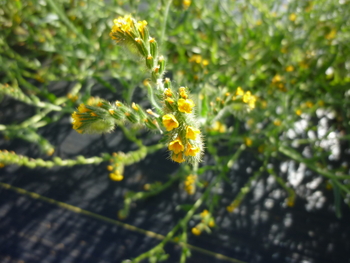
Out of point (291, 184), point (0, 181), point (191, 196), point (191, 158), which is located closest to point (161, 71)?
point (191, 158)

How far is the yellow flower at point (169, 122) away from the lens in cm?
71

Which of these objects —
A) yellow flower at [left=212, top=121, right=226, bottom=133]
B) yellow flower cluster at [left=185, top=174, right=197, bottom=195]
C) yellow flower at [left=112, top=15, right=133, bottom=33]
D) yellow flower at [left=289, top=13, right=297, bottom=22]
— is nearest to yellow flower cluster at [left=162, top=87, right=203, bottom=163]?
yellow flower at [left=112, top=15, right=133, bottom=33]

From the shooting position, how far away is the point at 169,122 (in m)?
0.73

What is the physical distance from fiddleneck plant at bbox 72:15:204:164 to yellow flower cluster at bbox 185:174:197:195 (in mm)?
538

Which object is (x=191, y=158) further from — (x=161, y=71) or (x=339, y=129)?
(x=339, y=129)

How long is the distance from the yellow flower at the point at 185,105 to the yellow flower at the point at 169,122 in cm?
4

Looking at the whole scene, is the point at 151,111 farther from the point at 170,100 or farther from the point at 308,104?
the point at 308,104

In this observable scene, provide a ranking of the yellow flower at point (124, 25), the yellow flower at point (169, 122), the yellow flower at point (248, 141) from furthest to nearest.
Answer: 1. the yellow flower at point (248, 141)
2. the yellow flower at point (124, 25)
3. the yellow flower at point (169, 122)

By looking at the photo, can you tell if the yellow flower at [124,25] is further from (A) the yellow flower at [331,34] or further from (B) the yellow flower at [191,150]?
(A) the yellow flower at [331,34]

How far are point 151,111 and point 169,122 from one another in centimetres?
10

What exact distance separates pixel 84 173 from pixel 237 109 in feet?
3.12

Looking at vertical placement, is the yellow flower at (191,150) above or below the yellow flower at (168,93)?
below

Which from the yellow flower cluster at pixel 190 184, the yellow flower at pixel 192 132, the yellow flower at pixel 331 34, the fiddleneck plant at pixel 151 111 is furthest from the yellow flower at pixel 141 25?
the yellow flower at pixel 331 34

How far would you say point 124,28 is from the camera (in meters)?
0.82
